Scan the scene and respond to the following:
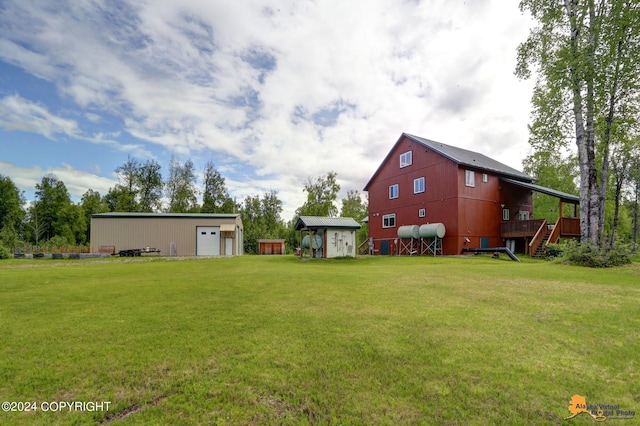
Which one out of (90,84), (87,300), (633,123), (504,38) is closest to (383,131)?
(504,38)

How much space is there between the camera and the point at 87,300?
6.24 meters

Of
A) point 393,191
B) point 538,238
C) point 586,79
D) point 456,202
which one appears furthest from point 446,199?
point 586,79

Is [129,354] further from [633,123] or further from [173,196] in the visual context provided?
[173,196]

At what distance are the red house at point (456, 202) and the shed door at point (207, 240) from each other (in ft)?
48.9

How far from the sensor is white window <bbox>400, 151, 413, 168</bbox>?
2677 cm

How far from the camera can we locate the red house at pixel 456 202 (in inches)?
875

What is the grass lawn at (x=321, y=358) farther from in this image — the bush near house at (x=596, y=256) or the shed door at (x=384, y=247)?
the shed door at (x=384, y=247)

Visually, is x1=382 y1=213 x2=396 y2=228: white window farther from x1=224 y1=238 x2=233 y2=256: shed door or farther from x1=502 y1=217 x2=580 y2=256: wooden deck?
x1=224 y1=238 x2=233 y2=256: shed door

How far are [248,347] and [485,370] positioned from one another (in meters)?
2.62

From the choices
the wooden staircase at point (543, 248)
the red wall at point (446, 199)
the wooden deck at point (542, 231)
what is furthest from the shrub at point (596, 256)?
the red wall at point (446, 199)

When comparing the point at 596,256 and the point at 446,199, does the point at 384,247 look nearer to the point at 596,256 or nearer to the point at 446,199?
the point at 446,199

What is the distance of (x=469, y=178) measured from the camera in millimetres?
23391

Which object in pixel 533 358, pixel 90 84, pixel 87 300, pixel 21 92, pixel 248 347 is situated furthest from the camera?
pixel 90 84

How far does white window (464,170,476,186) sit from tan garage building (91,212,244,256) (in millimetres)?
19893
